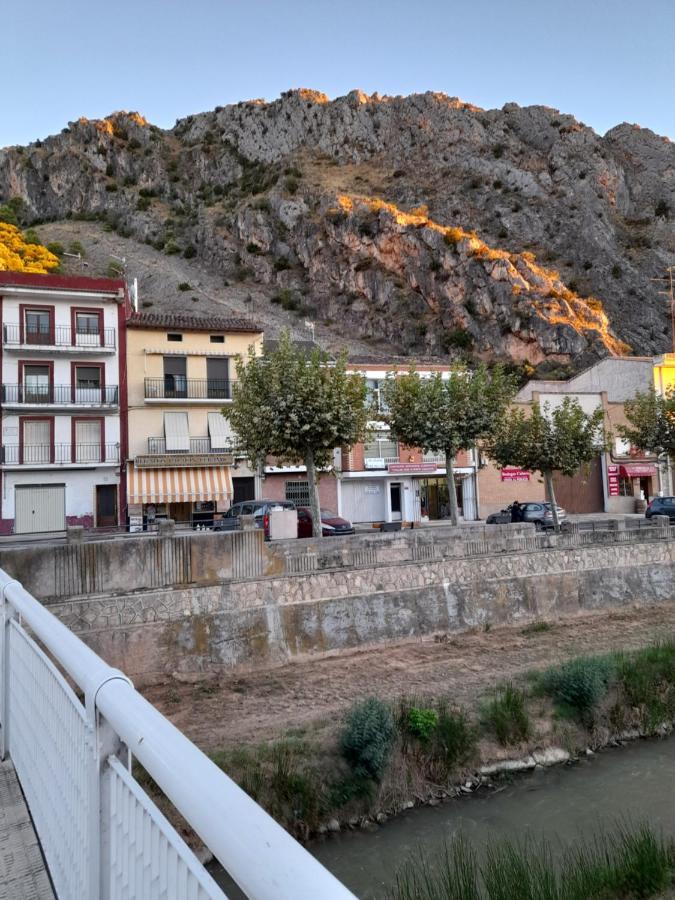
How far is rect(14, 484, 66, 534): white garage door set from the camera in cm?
2914

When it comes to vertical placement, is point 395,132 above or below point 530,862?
above

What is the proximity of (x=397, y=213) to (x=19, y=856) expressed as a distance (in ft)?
260

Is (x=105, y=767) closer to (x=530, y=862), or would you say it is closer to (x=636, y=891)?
(x=636, y=891)

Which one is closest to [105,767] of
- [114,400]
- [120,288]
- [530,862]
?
[530,862]

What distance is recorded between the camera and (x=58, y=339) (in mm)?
30609

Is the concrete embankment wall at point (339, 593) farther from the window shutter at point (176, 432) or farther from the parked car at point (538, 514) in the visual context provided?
the window shutter at point (176, 432)

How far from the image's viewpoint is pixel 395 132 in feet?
320

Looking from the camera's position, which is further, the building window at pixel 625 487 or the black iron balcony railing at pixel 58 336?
the building window at pixel 625 487

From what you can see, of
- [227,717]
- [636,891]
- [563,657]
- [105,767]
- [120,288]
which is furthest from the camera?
[120,288]

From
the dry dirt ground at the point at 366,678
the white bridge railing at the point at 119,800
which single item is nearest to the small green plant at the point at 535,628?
the dry dirt ground at the point at 366,678

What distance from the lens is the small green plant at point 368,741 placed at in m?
9.62

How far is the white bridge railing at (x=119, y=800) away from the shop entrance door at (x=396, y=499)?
109 feet

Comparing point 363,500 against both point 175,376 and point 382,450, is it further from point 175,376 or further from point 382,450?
point 175,376

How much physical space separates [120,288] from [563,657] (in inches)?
1080
